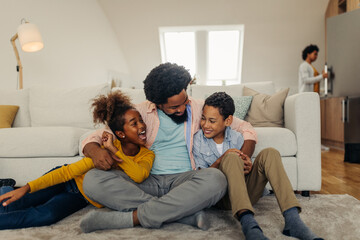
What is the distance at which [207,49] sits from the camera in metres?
5.82

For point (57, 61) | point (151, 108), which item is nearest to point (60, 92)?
point (151, 108)

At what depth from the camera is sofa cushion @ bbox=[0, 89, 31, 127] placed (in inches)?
101

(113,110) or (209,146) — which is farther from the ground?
(113,110)

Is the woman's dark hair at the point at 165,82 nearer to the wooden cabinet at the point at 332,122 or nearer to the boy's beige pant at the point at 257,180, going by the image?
the boy's beige pant at the point at 257,180

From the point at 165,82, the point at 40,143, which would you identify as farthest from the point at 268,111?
the point at 40,143

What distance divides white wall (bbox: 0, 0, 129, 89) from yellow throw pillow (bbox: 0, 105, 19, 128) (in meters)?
1.00

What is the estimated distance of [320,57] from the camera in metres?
5.30

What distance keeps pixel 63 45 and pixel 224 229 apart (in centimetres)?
378

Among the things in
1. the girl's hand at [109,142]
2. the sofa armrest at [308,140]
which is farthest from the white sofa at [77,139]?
the girl's hand at [109,142]

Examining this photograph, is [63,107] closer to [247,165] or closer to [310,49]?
[247,165]

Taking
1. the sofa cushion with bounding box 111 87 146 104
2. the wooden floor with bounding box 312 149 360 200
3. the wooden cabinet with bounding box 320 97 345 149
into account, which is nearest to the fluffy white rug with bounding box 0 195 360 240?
the wooden floor with bounding box 312 149 360 200

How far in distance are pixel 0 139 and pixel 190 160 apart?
1.37 meters

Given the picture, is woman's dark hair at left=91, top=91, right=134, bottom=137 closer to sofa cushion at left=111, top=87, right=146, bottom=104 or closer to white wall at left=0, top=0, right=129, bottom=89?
sofa cushion at left=111, top=87, right=146, bottom=104

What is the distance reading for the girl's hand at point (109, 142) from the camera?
1375 millimetres
